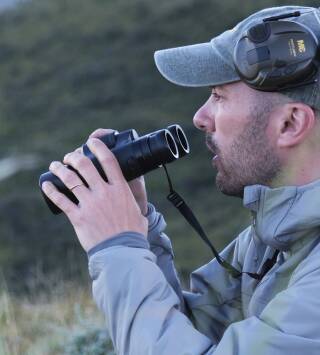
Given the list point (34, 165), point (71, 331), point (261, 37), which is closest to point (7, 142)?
point (34, 165)

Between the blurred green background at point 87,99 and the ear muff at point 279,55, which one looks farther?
the blurred green background at point 87,99

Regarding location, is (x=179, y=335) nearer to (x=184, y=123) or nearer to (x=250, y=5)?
(x=184, y=123)

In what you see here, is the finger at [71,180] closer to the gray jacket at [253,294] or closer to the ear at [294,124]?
the gray jacket at [253,294]

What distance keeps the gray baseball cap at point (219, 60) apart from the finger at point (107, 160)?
1.00ft

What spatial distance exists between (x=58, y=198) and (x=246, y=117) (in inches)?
20.9

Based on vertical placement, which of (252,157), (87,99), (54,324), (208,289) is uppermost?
(252,157)

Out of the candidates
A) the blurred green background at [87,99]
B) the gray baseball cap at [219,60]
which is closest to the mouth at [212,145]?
the gray baseball cap at [219,60]

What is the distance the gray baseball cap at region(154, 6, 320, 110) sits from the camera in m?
2.55

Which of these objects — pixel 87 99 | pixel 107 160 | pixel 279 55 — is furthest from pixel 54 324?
pixel 87 99

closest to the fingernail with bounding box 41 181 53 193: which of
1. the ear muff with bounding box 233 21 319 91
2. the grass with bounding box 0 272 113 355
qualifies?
the ear muff with bounding box 233 21 319 91

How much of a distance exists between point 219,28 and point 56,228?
30.3ft

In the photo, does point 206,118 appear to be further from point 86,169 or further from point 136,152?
point 86,169

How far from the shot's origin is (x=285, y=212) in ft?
8.23

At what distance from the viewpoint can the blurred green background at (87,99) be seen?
1512 cm
